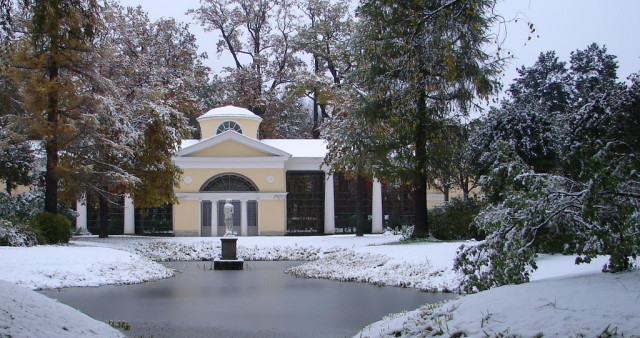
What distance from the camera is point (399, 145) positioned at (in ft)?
76.5

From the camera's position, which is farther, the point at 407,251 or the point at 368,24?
the point at 368,24

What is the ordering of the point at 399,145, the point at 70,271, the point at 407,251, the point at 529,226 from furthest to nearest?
the point at 399,145 < the point at 407,251 < the point at 70,271 < the point at 529,226

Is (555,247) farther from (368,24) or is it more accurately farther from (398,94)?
(368,24)

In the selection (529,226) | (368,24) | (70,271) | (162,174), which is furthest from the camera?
(162,174)

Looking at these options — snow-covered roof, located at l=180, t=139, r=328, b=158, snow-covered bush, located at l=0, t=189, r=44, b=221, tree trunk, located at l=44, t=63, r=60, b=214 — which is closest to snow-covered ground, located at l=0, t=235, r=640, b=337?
tree trunk, located at l=44, t=63, r=60, b=214

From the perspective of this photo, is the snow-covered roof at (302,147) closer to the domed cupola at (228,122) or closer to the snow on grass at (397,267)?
the domed cupola at (228,122)

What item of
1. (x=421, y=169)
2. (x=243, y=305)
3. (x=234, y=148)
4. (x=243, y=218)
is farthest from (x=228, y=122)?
(x=243, y=305)

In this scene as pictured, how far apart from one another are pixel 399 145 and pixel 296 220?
14316mm

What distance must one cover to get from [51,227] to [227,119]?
16936 millimetres

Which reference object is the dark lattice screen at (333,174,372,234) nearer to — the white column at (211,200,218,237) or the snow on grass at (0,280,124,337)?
the white column at (211,200,218,237)

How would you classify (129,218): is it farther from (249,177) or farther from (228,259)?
(228,259)

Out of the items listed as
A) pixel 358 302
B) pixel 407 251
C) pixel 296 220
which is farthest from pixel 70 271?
pixel 296 220

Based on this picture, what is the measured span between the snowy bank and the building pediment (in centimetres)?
2651

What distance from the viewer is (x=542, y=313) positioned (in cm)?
674
